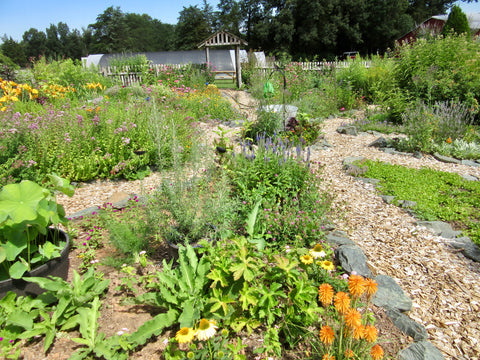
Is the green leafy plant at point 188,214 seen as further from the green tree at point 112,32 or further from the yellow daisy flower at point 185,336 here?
the green tree at point 112,32

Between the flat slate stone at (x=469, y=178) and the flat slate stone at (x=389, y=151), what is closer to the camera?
the flat slate stone at (x=469, y=178)

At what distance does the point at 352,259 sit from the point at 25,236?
7.79 feet

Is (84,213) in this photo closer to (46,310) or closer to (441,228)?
(46,310)

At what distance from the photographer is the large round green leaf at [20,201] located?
1.80 meters

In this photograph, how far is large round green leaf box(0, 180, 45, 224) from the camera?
1.80 metres

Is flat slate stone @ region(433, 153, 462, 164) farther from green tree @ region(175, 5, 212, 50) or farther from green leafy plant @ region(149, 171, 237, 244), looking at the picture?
green tree @ region(175, 5, 212, 50)

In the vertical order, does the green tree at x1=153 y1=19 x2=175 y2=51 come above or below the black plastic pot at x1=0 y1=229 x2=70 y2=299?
above

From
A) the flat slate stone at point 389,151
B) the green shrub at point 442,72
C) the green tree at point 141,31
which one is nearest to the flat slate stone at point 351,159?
the flat slate stone at point 389,151

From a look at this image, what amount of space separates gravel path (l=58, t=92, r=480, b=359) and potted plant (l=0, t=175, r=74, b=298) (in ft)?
2.80

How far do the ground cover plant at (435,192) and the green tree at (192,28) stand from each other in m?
39.9

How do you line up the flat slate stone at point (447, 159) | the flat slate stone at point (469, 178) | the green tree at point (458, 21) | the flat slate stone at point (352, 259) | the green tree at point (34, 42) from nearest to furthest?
1. the flat slate stone at point (352, 259)
2. the flat slate stone at point (469, 178)
3. the flat slate stone at point (447, 159)
4. the green tree at point (458, 21)
5. the green tree at point (34, 42)

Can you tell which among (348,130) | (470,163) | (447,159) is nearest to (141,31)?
(348,130)

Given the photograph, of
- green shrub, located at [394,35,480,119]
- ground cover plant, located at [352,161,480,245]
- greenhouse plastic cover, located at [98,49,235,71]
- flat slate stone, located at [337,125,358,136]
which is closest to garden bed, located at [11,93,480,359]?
ground cover plant, located at [352,161,480,245]

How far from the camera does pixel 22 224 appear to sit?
1933 millimetres
